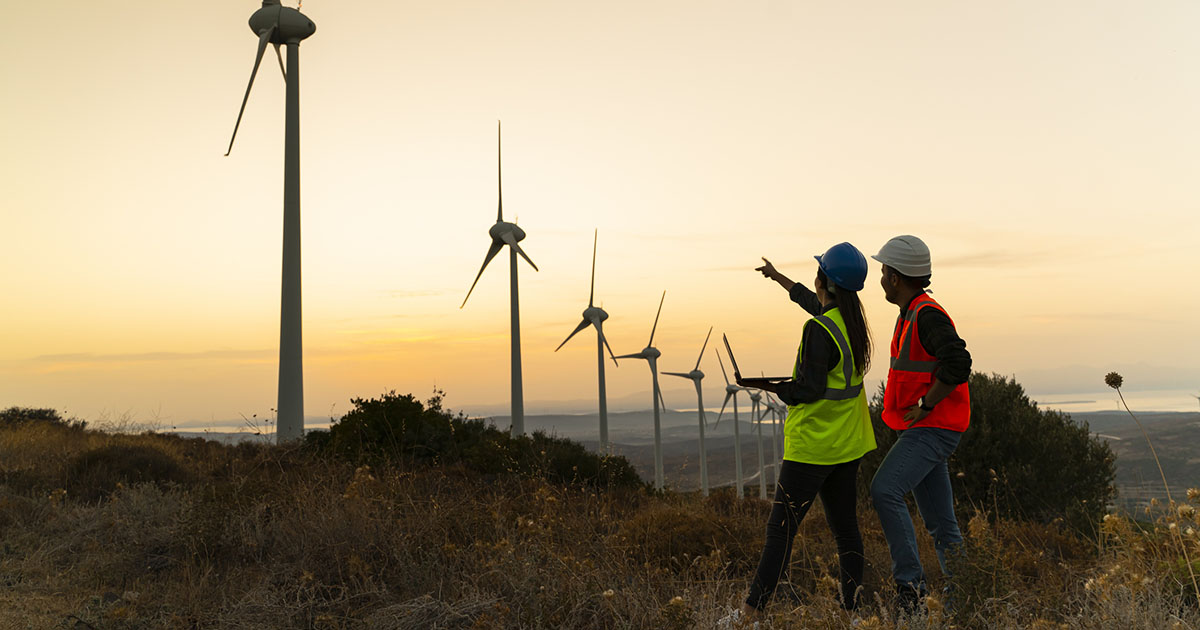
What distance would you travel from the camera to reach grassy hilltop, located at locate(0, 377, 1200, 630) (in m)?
3.78

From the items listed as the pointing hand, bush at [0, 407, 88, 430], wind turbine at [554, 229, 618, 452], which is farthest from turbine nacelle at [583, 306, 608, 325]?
the pointing hand

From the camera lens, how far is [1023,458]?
442 inches


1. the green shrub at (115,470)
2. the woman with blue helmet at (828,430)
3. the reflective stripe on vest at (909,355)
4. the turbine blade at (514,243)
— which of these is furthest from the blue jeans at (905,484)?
the turbine blade at (514,243)

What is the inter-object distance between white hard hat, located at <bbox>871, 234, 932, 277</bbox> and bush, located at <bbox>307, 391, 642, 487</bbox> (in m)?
5.76

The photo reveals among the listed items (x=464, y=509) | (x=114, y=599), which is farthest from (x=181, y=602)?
(x=464, y=509)

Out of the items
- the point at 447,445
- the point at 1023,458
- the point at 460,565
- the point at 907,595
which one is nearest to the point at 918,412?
the point at 907,595

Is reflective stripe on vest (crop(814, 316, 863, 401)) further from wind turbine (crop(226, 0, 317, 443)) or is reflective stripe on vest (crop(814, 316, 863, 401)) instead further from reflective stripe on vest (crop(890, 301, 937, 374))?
wind turbine (crop(226, 0, 317, 443))

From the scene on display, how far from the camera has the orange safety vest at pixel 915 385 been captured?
4117 millimetres

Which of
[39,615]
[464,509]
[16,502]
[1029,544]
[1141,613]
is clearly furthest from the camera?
[16,502]

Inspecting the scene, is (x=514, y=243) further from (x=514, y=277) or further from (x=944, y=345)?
(x=944, y=345)

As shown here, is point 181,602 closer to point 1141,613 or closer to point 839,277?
point 839,277

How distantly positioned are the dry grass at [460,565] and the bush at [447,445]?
55.7 inches

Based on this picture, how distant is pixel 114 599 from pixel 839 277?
15.8 ft

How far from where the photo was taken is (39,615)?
4461 millimetres
